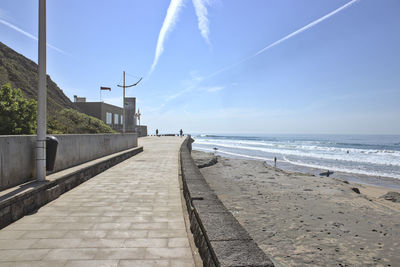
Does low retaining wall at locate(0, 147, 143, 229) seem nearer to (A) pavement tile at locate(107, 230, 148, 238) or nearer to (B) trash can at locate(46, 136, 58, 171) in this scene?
(B) trash can at locate(46, 136, 58, 171)

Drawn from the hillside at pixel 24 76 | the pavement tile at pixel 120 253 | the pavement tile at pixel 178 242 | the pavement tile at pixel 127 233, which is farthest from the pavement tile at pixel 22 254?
the hillside at pixel 24 76

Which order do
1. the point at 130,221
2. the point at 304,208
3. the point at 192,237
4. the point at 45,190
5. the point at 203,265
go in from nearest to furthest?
1. the point at 203,265
2. the point at 192,237
3. the point at 130,221
4. the point at 45,190
5. the point at 304,208

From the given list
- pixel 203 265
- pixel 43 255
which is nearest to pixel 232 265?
pixel 203 265

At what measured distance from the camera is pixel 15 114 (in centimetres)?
697

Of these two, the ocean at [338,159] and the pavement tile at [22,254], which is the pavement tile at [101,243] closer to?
the pavement tile at [22,254]

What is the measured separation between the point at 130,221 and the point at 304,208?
7226 mm

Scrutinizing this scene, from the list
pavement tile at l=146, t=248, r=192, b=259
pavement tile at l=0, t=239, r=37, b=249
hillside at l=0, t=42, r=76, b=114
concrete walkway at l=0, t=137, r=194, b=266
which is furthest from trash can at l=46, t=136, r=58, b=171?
hillside at l=0, t=42, r=76, b=114

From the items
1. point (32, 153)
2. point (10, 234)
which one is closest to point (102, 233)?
point (10, 234)

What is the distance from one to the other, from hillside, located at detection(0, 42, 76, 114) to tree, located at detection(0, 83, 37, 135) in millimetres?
10400

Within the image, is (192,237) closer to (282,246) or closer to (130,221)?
(130,221)

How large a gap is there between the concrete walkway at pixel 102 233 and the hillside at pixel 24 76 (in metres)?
14.9

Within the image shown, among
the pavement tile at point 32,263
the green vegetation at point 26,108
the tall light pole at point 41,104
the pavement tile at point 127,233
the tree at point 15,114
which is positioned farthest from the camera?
the green vegetation at point 26,108

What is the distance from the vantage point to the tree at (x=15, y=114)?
267 inches

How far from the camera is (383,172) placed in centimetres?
2175
